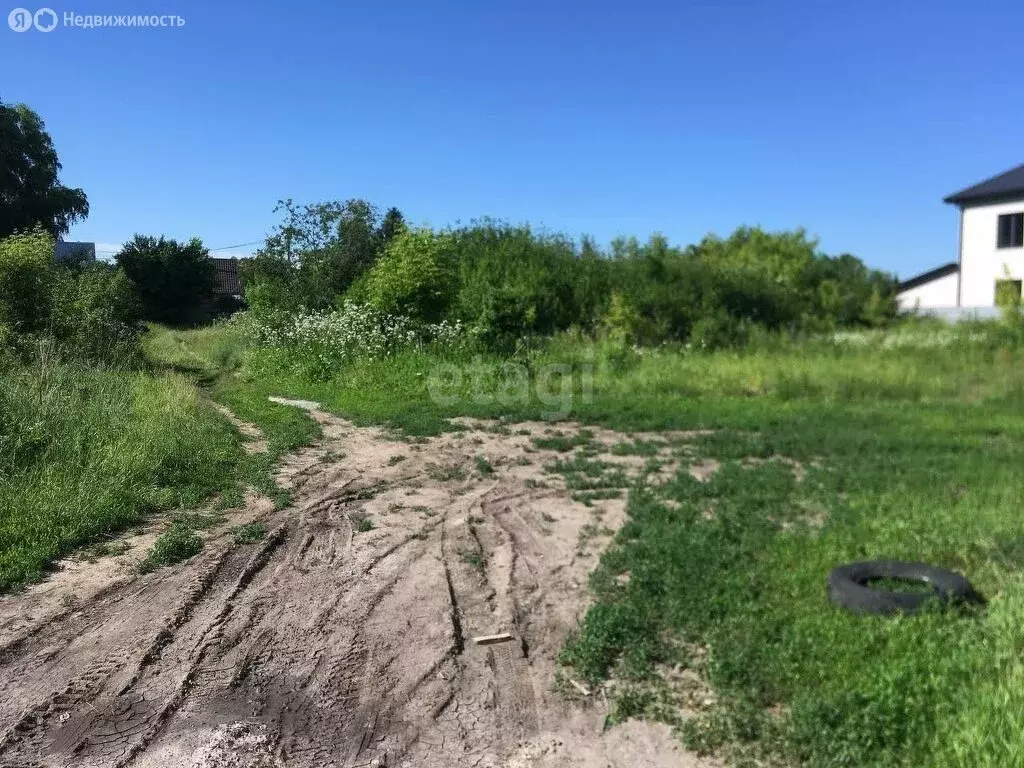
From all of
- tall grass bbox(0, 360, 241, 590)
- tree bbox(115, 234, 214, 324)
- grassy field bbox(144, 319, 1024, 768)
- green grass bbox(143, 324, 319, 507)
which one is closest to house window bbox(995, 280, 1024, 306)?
grassy field bbox(144, 319, 1024, 768)

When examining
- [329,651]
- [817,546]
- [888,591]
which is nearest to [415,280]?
[817,546]

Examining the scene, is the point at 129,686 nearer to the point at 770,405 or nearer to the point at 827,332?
the point at 770,405

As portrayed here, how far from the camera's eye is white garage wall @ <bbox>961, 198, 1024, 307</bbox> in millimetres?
25078

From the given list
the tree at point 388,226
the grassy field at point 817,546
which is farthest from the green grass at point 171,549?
the tree at point 388,226

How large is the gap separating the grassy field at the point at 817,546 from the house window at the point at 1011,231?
1676 cm

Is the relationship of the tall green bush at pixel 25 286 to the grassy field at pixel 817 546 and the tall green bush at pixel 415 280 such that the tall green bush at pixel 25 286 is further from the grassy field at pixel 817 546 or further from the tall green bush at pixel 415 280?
the tall green bush at pixel 415 280

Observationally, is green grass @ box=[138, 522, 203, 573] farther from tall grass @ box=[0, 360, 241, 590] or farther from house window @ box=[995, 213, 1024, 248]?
house window @ box=[995, 213, 1024, 248]

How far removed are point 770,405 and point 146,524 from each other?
27.7ft

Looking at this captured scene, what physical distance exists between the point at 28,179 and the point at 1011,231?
38.7 metres

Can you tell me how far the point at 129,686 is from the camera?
139 inches

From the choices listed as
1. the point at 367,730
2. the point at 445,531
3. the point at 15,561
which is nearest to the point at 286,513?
the point at 445,531

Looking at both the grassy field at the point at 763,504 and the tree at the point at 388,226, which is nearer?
the grassy field at the point at 763,504

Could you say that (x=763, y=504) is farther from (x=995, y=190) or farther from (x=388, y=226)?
(x=995, y=190)

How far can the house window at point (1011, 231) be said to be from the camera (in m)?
25.4
